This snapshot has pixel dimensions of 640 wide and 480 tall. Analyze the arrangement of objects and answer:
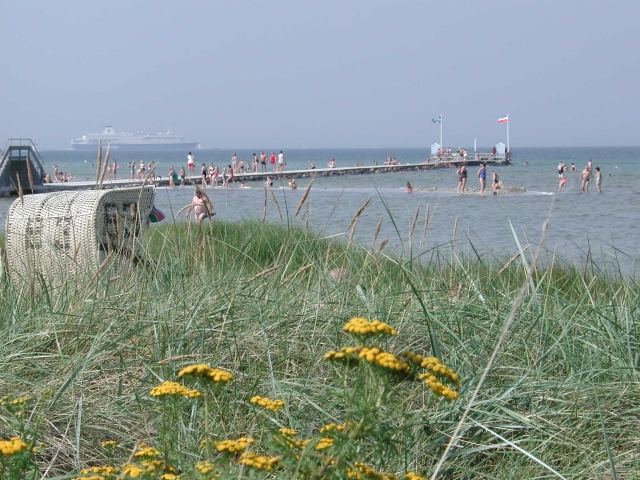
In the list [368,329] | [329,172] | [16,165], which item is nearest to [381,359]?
[368,329]

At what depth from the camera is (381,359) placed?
1750mm

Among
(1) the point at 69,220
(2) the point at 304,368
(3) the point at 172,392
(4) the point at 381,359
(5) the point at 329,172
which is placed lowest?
(5) the point at 329,172

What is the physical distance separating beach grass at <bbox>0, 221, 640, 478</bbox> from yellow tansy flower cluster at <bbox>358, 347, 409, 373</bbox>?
0.65 feet

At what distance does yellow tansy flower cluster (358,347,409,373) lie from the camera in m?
1.74

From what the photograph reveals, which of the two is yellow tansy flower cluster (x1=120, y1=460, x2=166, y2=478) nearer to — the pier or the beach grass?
the beach grass

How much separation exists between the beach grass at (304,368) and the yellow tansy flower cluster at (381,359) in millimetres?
197

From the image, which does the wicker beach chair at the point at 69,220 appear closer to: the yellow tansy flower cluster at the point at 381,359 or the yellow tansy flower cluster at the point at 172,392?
the yellow tansy flower cluster at the point at 172,392

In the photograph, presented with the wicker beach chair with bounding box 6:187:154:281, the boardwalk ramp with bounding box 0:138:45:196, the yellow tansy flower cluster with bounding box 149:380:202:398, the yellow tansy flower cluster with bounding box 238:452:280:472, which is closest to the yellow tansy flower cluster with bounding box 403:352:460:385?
the yellow tansy flower cluster with bounding box 238:452:280:472

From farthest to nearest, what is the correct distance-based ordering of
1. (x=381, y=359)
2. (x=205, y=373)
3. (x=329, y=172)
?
(x=329, y=172) < (x=205, y=373) < (x=381, y=359)

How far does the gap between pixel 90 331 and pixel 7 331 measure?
302 mm

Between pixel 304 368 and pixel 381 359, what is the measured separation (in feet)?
5.73

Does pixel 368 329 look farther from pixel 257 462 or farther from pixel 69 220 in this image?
pixel 69 220

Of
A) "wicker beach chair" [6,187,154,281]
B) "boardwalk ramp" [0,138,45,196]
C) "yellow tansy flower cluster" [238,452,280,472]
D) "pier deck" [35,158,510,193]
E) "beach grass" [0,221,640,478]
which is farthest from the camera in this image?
"pier deck" [35,158,510,193]

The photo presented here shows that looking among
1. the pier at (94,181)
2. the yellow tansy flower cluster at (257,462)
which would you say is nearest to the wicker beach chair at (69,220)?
the pier at (94,181)
